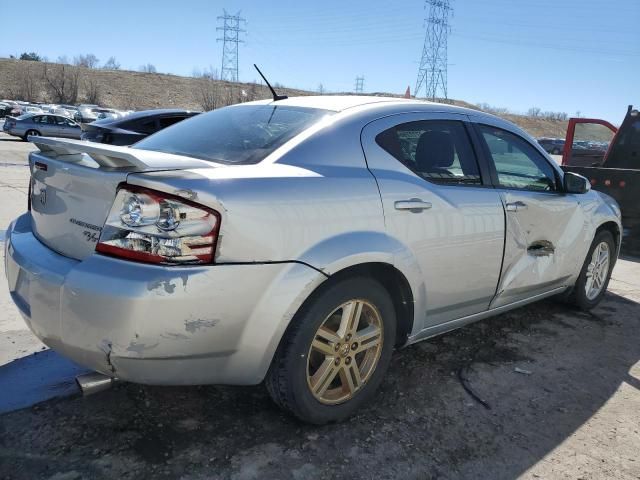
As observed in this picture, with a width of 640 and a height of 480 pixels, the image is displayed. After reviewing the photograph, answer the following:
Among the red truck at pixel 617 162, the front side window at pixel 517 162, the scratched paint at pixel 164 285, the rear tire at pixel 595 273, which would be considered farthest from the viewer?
the red truck at pixel 617 162

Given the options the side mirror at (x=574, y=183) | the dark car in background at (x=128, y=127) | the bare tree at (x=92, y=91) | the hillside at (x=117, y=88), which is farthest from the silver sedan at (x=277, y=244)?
the bare tree at (x=92, y=91)

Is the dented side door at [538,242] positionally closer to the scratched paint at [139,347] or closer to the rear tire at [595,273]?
the rear tire at [595,273]

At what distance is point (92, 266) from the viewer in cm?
213

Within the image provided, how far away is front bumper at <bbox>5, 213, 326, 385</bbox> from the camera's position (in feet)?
6.72

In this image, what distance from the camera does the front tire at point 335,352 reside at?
2432 mm

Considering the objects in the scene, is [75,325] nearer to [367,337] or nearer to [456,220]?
[367,337]

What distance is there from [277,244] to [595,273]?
3.60m

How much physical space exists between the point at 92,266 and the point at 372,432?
152 cm

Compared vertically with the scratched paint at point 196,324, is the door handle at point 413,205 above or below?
above

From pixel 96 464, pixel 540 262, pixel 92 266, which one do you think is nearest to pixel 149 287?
pixel 92 266

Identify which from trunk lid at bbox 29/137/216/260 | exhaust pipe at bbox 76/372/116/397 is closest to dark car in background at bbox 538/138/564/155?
trunk lid at bbox 29/137/216/260

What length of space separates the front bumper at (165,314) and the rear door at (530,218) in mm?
1682

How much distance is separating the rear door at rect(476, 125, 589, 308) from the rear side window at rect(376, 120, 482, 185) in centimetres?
19

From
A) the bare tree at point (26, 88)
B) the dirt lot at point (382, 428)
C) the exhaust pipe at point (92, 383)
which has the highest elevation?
the bare tree at point (26, 88)
